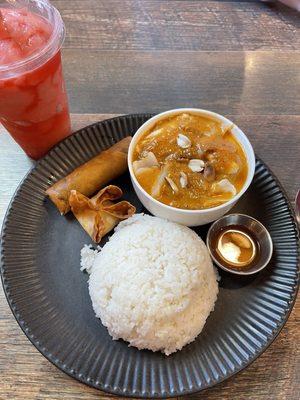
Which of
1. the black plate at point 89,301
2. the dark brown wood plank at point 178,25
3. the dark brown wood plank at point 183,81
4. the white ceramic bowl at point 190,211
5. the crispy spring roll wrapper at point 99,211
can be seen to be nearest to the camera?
the black plate at point 89,301

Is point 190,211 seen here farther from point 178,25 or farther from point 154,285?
point 178,25

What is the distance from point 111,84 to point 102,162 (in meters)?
0.64

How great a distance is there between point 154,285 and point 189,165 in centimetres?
50

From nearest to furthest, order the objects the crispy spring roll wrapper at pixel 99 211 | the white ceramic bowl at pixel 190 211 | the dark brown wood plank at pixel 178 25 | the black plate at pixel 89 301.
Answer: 1. the black plate at pixel 89 301
2. the white ceramic bowl at pixel 190 211
3. the crispy spring roll wrapper at pixel 99 211
4. the dark brown wood plank at pixel 178 25

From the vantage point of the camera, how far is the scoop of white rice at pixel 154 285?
150 centimetres

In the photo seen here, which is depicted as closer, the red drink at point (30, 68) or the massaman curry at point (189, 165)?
the red drink at point (30, 68)

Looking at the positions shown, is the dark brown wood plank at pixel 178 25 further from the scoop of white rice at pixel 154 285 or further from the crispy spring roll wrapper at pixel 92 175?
the scoop of white rice at pixel 154 285

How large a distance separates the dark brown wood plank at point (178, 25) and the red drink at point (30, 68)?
86cm

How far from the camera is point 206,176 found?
5.27 feet

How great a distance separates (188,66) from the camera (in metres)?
2.35

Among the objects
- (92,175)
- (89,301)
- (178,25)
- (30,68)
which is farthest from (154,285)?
(178,25)

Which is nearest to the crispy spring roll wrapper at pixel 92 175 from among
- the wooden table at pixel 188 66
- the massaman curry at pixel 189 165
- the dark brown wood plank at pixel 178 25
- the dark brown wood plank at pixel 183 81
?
the massaman curry at pixel 189 165

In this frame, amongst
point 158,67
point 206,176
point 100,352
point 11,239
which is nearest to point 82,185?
point 11,239

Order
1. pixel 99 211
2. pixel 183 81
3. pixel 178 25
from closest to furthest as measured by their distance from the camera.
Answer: pixel 99 211, pixel 183 81, pixel 178 25
